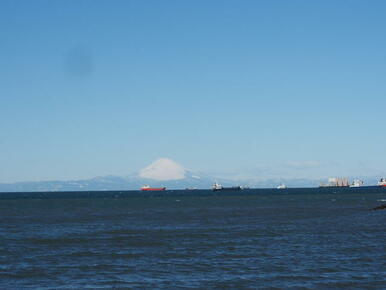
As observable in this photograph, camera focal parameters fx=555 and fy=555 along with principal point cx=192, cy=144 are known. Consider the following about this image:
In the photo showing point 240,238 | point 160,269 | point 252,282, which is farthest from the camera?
point 240,238

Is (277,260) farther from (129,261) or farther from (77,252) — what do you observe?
(77,252)

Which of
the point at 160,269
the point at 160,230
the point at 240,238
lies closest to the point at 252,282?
the point at 160,269

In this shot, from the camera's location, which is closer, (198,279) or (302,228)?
(198,279)

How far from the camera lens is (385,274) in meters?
32.5

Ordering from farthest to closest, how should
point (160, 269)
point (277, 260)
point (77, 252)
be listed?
1. point (77, 252)
2. point (277, 260)
3. point (160, 269)

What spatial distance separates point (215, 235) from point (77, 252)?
16.8 meters

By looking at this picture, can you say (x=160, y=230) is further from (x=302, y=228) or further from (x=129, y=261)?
(x=129, y=261)

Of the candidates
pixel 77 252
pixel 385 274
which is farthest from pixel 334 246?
pixel 77 252

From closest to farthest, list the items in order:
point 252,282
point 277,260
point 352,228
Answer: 1. point 252,282
2. point 277,260
3. point 352,228

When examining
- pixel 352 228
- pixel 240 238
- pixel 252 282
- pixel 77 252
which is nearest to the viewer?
pixel 252 282

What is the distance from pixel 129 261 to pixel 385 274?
56.7 feet

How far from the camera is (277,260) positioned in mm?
38656

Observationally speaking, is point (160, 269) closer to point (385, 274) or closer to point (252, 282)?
point (252, 282)

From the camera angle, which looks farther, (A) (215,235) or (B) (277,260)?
(A) (215,235)
